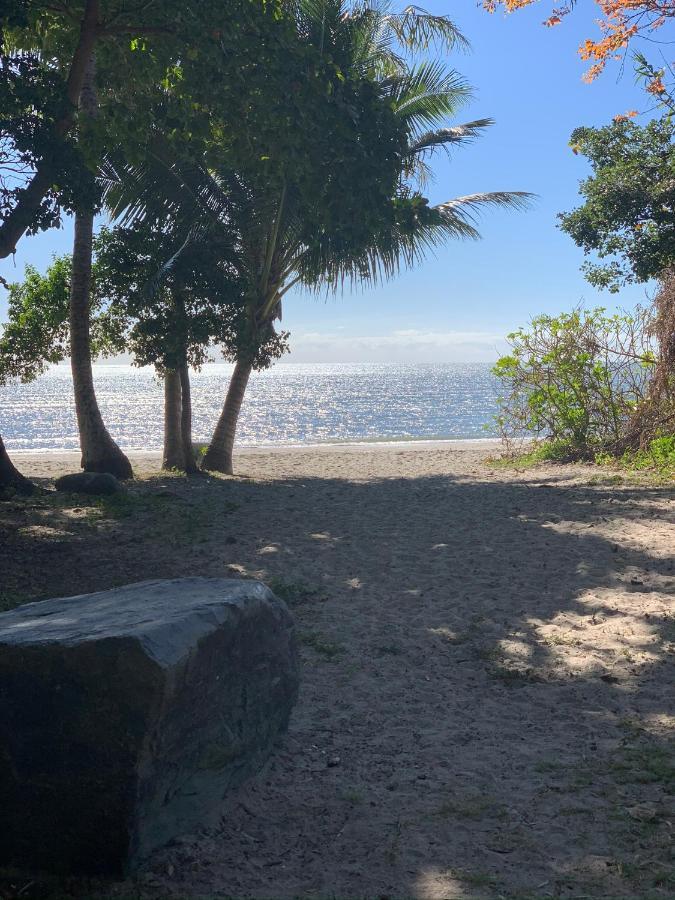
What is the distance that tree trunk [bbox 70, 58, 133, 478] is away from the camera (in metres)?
12.5

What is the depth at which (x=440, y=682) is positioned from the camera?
4992 mm

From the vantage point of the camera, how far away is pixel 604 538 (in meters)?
7.98

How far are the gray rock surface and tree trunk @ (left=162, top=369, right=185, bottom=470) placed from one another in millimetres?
3719

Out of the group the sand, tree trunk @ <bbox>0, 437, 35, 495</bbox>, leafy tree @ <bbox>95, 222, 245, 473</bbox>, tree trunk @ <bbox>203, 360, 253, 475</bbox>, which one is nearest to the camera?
the sand

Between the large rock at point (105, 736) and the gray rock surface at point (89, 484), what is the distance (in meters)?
7.85

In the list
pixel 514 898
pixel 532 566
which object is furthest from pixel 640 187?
pixel 514 898

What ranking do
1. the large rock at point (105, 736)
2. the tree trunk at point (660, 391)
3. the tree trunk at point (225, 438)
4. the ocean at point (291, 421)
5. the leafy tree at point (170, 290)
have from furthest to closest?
the ocean at point (291, 421) < the tree trunk at point (225, 438) < the leafy tree at point (170, 290) < the tree trunk at point (660, 391) < the large rock at point (105, 736)

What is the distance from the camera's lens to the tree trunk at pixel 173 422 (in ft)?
48.1

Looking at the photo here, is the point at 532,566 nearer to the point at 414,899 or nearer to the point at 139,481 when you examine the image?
the point at 414,899

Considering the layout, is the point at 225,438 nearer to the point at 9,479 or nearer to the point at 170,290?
the point at 170,290

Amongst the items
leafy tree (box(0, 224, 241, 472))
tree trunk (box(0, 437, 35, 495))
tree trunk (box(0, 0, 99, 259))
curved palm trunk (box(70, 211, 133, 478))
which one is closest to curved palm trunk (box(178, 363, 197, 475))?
leafy tree (box(0, 224, 241, 472))

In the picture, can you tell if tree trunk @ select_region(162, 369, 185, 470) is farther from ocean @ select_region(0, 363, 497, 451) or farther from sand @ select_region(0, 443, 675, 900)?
ocean @ select_region(0, 363, 497, 451)

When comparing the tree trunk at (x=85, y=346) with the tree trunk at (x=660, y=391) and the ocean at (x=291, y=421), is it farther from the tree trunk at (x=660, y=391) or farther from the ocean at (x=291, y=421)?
the ocean at (x=291, y=421)

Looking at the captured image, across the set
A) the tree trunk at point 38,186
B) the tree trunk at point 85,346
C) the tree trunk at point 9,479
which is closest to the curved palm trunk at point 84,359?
the tree trunk at point 85,346
